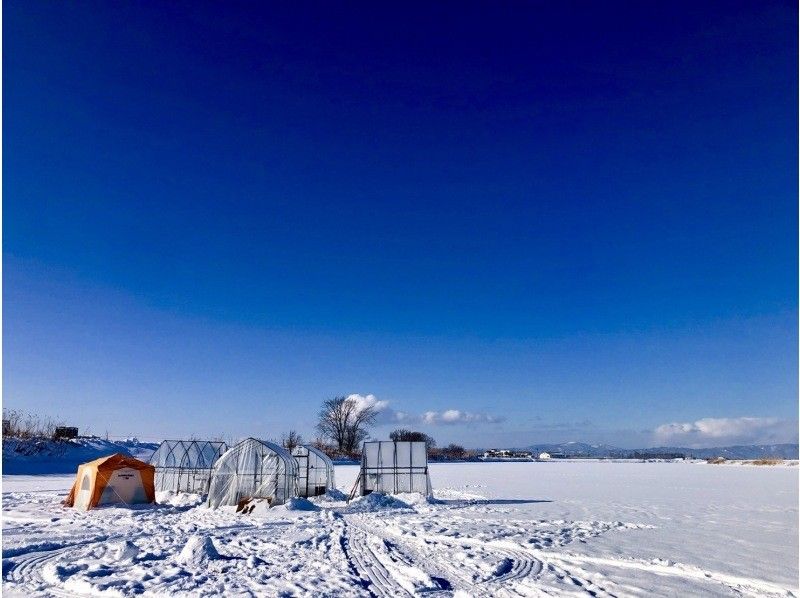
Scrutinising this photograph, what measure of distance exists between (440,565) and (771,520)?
15.4m

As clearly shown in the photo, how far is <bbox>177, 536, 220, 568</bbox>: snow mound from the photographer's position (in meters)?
12.5

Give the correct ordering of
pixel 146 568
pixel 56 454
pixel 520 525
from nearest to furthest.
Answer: pixel 146 568 → pixel 520 525 → pixel 56 454

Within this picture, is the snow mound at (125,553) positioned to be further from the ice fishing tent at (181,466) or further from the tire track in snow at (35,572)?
the ice fishing tent at (181,466)

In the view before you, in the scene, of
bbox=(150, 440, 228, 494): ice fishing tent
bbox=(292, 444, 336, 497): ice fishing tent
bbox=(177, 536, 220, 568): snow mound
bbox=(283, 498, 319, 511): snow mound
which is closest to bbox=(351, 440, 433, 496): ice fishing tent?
bbox=(292, 444, 336, 497): ice fishing tent

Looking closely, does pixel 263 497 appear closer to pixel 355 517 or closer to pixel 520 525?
pixel 355 517

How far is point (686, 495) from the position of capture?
31531 millimetres

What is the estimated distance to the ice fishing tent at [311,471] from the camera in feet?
104

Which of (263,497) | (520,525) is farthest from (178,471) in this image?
(520,525)

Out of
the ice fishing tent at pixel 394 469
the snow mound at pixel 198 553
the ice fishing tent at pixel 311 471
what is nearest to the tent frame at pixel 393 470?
the ice fishing tent at pixel 394 469

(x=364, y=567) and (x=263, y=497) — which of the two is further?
(x=263, y=497)

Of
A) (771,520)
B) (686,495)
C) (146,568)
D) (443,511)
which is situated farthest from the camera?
(686,495)

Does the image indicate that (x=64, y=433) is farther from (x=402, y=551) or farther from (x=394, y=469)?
(x=402, y=551)

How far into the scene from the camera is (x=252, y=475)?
24.9m

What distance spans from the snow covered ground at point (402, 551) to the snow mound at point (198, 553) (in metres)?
0.05
